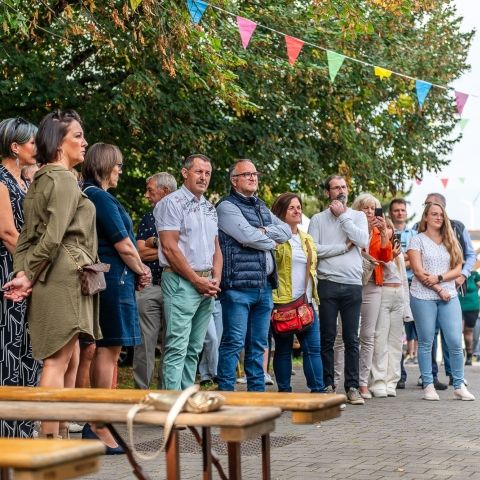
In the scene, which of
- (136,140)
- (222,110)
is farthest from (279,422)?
(222,110)

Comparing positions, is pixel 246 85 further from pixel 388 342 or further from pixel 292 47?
pixel 388 342

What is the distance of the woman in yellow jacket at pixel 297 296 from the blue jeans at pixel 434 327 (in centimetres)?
131

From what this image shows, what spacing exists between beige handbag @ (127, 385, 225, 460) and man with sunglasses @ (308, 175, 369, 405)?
707cm

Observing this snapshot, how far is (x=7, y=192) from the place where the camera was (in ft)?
23.4

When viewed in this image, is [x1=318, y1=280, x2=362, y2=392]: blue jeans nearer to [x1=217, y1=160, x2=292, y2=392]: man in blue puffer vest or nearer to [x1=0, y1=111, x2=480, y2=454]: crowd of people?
[x1=0, y1=111, x2=480, y2=454]: crowd of people

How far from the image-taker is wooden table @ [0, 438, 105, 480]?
332 cm

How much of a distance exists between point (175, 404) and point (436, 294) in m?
8.09

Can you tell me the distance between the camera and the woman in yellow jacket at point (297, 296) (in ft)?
37.3

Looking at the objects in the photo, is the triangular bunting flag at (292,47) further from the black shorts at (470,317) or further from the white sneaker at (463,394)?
the white sneaker at (463,394)

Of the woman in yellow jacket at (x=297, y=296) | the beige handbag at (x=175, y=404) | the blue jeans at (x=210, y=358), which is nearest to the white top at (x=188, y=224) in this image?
the woman in yellow jacket at (x=297, y=296)

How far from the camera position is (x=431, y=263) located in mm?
12281

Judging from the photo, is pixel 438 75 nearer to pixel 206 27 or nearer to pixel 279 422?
pixel 206 27

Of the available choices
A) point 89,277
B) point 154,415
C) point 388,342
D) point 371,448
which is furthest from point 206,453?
point 388,342

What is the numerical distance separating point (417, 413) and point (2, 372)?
15.8ft
